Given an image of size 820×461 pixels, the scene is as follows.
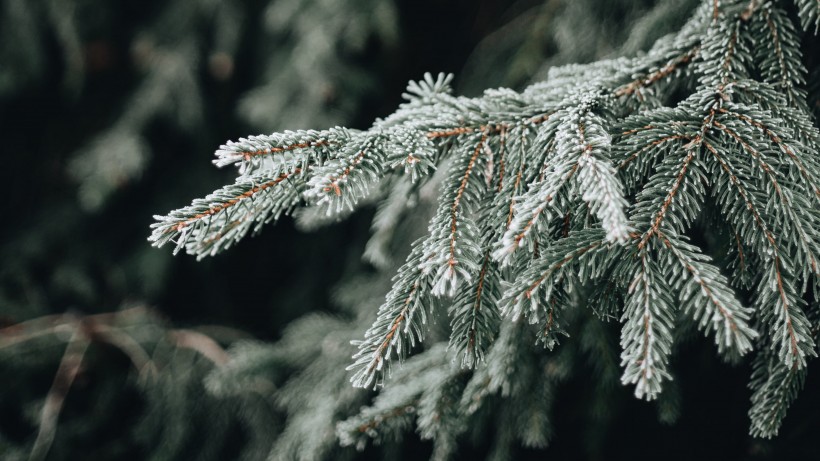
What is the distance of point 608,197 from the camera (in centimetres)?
61

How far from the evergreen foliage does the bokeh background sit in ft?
1.93

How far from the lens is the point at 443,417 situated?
1056mm

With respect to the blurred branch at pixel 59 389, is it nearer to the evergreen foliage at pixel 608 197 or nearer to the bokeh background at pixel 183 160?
the bokeh background at pixel 183 160

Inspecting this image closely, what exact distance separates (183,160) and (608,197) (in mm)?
2298

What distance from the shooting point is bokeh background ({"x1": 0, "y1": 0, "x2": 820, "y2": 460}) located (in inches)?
71.8

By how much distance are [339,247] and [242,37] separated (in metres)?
1.03

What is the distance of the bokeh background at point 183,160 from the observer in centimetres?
182

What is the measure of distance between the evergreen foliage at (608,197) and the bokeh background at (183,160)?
59 cm

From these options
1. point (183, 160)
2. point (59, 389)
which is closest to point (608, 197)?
point (59, 389)

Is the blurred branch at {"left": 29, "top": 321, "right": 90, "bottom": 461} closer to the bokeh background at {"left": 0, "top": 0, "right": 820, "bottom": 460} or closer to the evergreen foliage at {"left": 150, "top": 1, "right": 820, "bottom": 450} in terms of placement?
the bokeh background at {"left": 0, "top": 0, "right": 820, "bottom": 460}

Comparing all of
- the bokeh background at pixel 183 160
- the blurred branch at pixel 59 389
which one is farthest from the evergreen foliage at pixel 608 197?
the blurred branch at pixel 59 389

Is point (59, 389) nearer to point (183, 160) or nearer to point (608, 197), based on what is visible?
A: point (183, 160)

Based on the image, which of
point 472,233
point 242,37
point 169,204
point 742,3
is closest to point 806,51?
point 742,3

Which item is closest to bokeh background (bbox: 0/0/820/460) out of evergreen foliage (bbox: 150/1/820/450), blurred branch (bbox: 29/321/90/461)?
blurred branch (bbox: 29/321/90/461)
